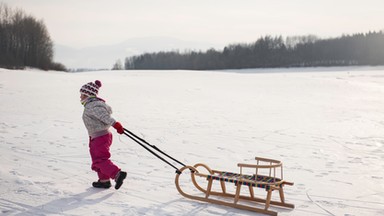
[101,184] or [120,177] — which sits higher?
[120,177]

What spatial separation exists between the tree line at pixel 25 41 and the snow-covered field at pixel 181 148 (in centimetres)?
3471

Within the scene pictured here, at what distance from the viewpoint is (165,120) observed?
13070 millimetres

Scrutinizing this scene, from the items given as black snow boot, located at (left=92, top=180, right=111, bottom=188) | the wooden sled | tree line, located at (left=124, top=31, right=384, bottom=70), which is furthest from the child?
tree line, located at (left=124, top=31, right=384, bottom=70)

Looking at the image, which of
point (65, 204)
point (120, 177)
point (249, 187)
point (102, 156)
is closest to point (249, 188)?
point (249, 187)

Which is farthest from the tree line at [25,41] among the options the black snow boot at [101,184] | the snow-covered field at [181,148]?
the black snow boot at [101,184]

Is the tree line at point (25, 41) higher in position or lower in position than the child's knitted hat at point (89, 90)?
higher

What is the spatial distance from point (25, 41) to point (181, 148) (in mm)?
50579

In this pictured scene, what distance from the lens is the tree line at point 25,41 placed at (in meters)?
51.1

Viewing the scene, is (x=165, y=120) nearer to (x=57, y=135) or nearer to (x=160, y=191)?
(x=57, y=135)

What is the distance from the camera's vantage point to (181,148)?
30.6ft

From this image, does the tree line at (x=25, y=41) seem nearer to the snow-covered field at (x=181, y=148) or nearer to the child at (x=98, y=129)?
the snow-covered field at (x=181, y=148)

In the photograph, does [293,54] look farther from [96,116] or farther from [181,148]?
[96,116]

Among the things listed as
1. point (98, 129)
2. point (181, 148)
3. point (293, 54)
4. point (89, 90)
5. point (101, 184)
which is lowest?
point (181, 148)

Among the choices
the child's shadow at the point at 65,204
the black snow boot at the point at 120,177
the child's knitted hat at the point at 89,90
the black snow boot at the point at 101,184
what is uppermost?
the child's knitted hat at the point at 89,90
